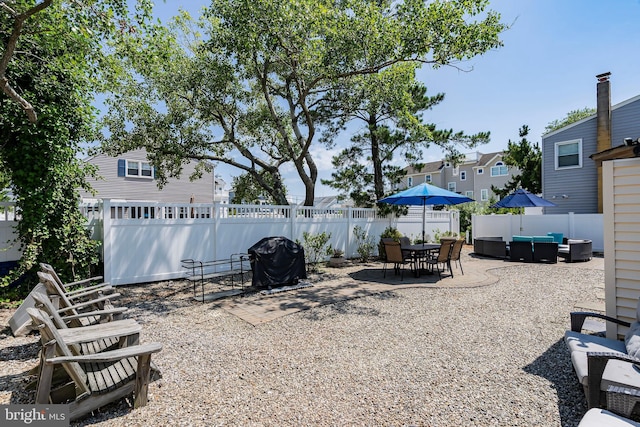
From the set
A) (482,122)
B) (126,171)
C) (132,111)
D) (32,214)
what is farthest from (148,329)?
(126,171)

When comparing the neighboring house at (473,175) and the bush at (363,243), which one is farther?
the neighboring house at (473,175)

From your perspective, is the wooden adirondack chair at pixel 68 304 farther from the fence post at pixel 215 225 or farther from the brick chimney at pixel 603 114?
the brick chimney at pixel 603 114

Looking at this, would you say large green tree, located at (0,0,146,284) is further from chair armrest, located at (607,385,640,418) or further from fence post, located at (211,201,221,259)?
chair armrest, located at (607,385,640,418)

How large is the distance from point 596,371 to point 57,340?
13.6 feet

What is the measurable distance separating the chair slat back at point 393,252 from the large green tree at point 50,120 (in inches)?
274

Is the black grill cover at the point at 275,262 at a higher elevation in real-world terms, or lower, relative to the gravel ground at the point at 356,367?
higher

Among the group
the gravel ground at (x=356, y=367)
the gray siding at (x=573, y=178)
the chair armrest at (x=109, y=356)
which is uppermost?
the gray siding at (x=573, y=178)

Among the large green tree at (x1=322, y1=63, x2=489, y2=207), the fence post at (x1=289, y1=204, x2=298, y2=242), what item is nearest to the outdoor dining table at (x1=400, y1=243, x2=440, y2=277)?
the fence post at (x1=289, y1=204, x2=298, y2=242)

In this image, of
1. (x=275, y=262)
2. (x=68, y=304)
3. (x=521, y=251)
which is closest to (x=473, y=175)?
(x=521, y=251)

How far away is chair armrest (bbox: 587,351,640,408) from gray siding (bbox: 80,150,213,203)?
18.6 metres

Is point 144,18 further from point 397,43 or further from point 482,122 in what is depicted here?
point 482,122

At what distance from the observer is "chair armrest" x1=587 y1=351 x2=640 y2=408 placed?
2480 millimetres

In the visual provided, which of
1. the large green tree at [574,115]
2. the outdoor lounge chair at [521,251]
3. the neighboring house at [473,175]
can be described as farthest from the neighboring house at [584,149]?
the large green tree at [574,115]

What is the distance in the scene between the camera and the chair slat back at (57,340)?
2.28m
